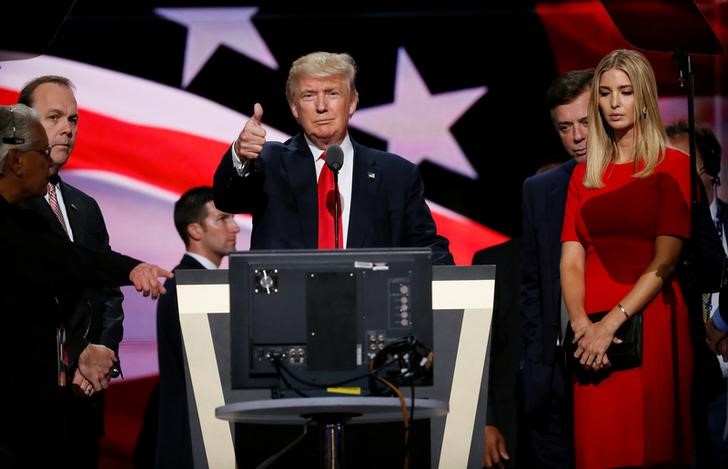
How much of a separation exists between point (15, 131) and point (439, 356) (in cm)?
154

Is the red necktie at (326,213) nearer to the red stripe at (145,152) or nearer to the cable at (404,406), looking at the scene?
the cable at (404,406)

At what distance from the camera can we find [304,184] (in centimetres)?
360

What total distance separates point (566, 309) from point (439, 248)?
0.48m

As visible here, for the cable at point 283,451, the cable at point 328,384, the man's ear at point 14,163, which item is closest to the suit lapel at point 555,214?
the cable at point 283,451

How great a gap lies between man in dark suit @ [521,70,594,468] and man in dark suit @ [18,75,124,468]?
155 cm

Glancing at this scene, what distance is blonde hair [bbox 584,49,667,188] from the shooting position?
3531 mm

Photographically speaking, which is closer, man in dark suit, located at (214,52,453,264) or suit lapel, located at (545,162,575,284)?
man in dark suit, located at (214,52,453,264)

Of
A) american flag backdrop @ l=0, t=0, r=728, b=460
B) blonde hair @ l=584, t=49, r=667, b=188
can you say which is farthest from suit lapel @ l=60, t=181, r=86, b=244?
blonde hair @ l=584, t=49, r=667, b=188

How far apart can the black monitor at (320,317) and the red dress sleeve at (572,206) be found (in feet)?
3.33

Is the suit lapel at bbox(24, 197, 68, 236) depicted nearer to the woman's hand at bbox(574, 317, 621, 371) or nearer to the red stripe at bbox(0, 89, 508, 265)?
the red stripe at bbox(0, 89, 508, 265)

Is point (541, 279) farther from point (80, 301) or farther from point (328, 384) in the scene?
point (80, 301)

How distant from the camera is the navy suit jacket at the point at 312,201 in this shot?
11.5 ft

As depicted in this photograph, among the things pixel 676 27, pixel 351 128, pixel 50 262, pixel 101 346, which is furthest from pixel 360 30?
pixel 50 262

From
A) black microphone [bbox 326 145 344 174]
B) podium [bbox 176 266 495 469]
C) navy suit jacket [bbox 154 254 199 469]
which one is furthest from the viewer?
navy suit jacket [bbox 154 254 199 469]
